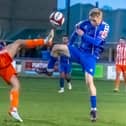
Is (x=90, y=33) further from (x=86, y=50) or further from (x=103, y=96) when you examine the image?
(x=103, y=96)

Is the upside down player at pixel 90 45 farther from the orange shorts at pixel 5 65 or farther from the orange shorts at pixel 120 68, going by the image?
the orange shorts at pixel 120 68

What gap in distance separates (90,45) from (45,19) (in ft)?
103

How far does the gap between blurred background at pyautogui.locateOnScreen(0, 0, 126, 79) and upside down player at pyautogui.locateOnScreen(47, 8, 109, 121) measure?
16128 millimetres

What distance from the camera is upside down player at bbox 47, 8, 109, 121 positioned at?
1226cm

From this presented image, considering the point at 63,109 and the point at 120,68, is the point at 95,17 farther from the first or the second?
the point at 120,68

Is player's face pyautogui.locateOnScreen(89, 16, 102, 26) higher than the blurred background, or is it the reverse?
player's face pyautogui.locateOnScreen(89, 16, 102, 26)

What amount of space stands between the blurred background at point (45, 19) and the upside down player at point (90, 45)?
16.1 metres

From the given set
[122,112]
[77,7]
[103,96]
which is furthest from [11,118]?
[77,7]

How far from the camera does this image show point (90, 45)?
12.4 metres

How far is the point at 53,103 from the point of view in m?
16.1

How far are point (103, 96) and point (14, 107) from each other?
8.22 metres

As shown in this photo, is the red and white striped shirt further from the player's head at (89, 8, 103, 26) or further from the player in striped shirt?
the player's head at (89, 8, 103, 26)

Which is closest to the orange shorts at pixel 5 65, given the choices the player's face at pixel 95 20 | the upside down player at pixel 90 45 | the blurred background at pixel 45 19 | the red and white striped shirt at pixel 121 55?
the upside down player at pixel 90 45

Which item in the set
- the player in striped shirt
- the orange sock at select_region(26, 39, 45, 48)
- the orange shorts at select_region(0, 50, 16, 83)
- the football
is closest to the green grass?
the orange shorts at select_region(0, 50, 16, 83)
